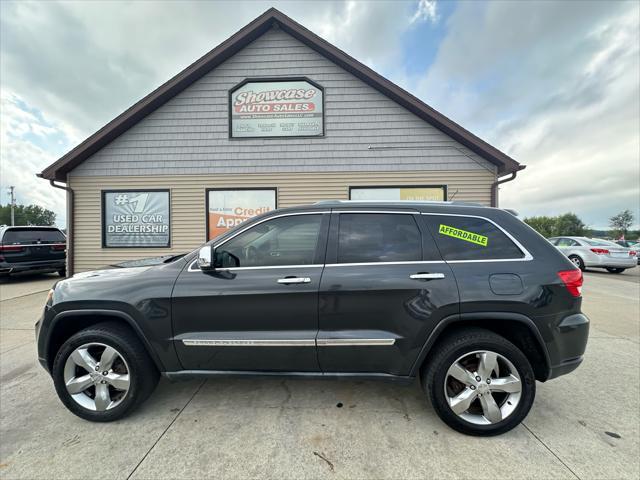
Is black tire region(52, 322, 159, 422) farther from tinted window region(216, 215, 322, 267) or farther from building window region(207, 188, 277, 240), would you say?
building window region(207, 188, 277, 240)

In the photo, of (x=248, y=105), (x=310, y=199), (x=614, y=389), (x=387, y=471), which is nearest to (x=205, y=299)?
(x=387, y=471)

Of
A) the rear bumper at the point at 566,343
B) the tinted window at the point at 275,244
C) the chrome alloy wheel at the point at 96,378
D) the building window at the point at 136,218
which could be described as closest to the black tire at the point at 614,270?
the rear bumper at the point at 566,343

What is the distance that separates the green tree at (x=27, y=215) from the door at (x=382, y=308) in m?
82.7

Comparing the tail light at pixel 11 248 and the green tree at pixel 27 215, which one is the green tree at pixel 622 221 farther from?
the green tree at pixel 27 215

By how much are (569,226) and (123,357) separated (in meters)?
80.4

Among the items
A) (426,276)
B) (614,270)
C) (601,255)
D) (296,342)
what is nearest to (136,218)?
(296,342)

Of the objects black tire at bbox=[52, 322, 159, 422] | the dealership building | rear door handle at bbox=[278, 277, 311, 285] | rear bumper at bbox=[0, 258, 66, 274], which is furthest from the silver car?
rear bumper at bbox=[0, 258, 66, 274]

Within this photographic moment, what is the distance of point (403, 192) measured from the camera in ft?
23.9

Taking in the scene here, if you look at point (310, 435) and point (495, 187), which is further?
point (495, 187)

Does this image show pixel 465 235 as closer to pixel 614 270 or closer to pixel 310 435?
pixel 310 435

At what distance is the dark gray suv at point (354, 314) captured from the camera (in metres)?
2.15

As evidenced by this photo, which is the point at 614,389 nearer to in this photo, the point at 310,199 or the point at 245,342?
the point at 245,342

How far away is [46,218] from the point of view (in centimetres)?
7062

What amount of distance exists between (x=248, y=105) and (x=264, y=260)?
254 inches
